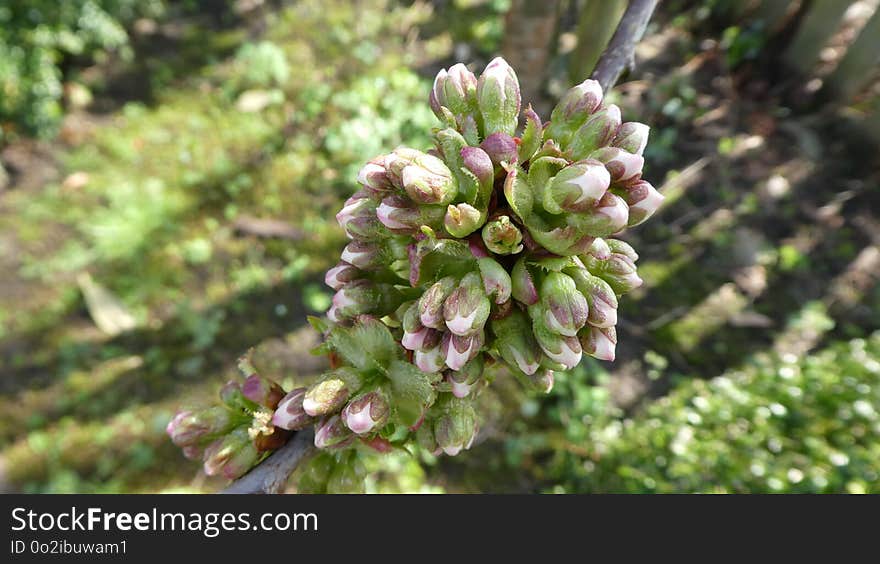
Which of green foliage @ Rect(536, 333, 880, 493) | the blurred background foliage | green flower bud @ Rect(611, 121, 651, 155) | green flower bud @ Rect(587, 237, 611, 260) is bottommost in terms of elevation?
green foliage @ Rect(536, 333, 880, 493)

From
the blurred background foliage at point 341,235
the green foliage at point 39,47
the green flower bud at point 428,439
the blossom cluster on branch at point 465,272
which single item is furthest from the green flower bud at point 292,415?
the green foliage at point 39,47

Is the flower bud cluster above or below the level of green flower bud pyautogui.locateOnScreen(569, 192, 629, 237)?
below

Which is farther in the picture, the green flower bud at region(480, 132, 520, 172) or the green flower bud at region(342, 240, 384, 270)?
the green flower bud at region(342, 240, 384, 270)

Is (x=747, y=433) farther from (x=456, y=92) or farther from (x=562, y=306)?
(x=456, y=92)

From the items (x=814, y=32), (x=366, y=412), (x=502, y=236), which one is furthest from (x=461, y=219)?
(x=814, y=32)

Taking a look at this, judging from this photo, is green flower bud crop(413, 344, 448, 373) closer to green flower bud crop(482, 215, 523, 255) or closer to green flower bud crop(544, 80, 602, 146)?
green flower bud crop(482, 215, 523, 255)

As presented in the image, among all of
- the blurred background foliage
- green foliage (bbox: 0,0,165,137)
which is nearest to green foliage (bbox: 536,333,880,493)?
the blurred background foliage
